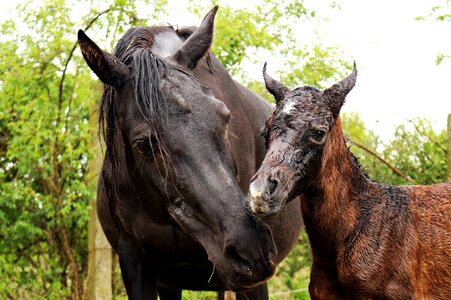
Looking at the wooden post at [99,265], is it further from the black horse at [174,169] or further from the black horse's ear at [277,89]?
the black horse's ear at [277,89]

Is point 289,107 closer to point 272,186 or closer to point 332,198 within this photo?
point 272,186

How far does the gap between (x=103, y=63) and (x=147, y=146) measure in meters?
0.57

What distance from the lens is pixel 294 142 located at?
4.60 meters

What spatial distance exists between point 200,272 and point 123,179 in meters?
0.91

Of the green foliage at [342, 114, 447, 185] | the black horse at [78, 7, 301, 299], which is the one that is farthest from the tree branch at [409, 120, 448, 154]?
the black horse at [78, 7, 301, 299]

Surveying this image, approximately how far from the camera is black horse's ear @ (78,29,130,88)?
4.78 meters

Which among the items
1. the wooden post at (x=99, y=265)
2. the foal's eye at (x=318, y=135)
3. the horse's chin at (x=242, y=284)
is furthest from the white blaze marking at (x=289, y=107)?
the wooden post at (x=99, y=265)

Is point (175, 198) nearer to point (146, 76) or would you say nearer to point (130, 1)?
point (146, 76)

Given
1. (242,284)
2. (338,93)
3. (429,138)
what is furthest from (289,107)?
(429,138)

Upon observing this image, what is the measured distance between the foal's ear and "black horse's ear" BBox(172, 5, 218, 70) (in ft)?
3.05

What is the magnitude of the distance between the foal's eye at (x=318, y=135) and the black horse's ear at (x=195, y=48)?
1.04 m

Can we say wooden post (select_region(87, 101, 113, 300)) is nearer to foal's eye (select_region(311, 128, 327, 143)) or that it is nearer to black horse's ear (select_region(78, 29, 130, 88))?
black horse's ear (select_region(78, 29, 130, 88))

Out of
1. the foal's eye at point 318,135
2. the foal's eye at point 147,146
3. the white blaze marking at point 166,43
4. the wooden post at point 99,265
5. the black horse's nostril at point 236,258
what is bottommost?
the wooden post at point 99,265

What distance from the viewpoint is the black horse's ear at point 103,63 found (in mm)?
4777
